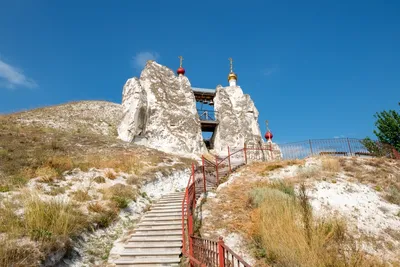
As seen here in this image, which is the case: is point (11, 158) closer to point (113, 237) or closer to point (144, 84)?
point (113, 237)

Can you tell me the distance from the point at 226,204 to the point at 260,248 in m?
3.61

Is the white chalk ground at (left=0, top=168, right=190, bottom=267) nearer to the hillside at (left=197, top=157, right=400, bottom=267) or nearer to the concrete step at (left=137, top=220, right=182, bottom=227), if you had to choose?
the concrete step at (left=137, top=220, right=182, bottom=227)

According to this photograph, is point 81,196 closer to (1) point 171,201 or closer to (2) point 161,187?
(1) point 171,201

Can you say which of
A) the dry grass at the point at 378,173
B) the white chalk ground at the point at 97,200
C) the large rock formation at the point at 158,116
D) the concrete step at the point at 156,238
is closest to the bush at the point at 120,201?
the white chalk ground at the point at 97,200

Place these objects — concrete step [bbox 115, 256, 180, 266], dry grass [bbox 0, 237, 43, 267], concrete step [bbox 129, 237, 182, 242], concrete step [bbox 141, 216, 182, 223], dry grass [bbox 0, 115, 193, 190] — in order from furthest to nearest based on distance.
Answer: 1. dry grass [bbox 0, 115, 193, 190]
2. concrete step [bbox 141, 216, 182, 223]
3. concrete step [bbox 129, 237, 182, 242]
4. concrete step [bbox 115, 256, 180, 266]
5. dry grass [bbox 0, 237, 43, 267]

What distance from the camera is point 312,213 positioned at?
8.86 m

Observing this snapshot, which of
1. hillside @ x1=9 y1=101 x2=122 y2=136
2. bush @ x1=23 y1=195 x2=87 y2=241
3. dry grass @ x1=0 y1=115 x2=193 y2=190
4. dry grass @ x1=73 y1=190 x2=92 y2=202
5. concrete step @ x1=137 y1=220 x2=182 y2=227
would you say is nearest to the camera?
bush @ x1=23 y1=195 x2=87 y2=241

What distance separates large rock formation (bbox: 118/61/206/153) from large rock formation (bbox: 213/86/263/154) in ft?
12.2

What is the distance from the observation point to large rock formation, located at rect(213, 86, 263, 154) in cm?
2919

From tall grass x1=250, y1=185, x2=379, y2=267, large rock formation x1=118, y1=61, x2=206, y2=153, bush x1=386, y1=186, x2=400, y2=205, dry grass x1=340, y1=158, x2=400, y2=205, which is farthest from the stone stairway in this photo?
large rock formation x1=118, y1=61, x2=206, y2=153

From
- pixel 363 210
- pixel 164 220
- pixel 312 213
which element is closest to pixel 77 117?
pixel 164 220

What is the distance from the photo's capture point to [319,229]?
6.70 metres

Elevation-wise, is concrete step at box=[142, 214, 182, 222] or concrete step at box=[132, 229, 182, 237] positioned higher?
concrete step at box=[142, 214, 182, 222]

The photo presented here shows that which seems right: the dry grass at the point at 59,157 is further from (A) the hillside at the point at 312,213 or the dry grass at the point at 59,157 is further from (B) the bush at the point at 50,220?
(A) the hillside at the point at 312,213
